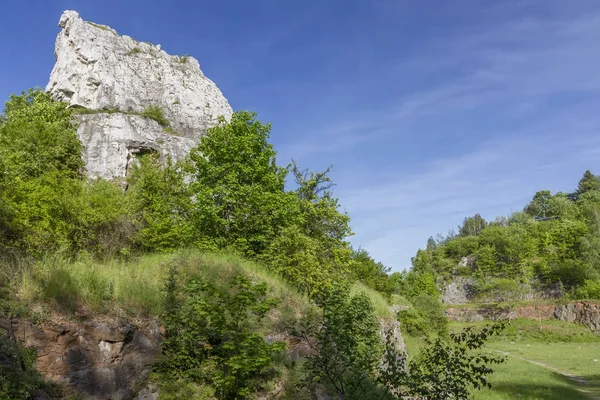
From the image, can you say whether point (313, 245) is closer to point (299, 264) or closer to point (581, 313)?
point (299, 264)

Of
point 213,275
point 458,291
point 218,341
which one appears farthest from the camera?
point 458,291

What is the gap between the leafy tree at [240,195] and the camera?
17516mm

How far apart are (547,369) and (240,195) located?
803 inches

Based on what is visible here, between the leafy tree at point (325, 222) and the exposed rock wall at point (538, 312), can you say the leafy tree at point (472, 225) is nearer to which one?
the exposed rock wall at point (538, 312)

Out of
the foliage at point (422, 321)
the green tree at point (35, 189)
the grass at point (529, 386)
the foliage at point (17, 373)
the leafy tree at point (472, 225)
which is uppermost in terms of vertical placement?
the leafy tree at point (472, 225)

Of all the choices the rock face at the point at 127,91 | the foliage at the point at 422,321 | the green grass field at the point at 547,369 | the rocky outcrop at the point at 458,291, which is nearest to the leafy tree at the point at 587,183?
the rocky outcrop at the point at 458,291

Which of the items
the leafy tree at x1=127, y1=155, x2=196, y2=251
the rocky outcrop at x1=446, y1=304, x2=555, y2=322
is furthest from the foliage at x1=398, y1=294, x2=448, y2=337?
the leafy tree at x1=127, y1=155, x2=196, y2=251

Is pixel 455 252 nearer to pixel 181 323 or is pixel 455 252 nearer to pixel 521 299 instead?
pixel 521 299

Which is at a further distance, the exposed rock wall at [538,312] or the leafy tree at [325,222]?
the exposed rock wall at [538,312]

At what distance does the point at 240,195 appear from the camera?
1778 centimetres

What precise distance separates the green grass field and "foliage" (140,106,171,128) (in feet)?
110

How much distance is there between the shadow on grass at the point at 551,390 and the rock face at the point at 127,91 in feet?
104

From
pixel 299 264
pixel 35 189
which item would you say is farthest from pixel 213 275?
pixel 35 189

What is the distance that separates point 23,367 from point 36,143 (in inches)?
717
